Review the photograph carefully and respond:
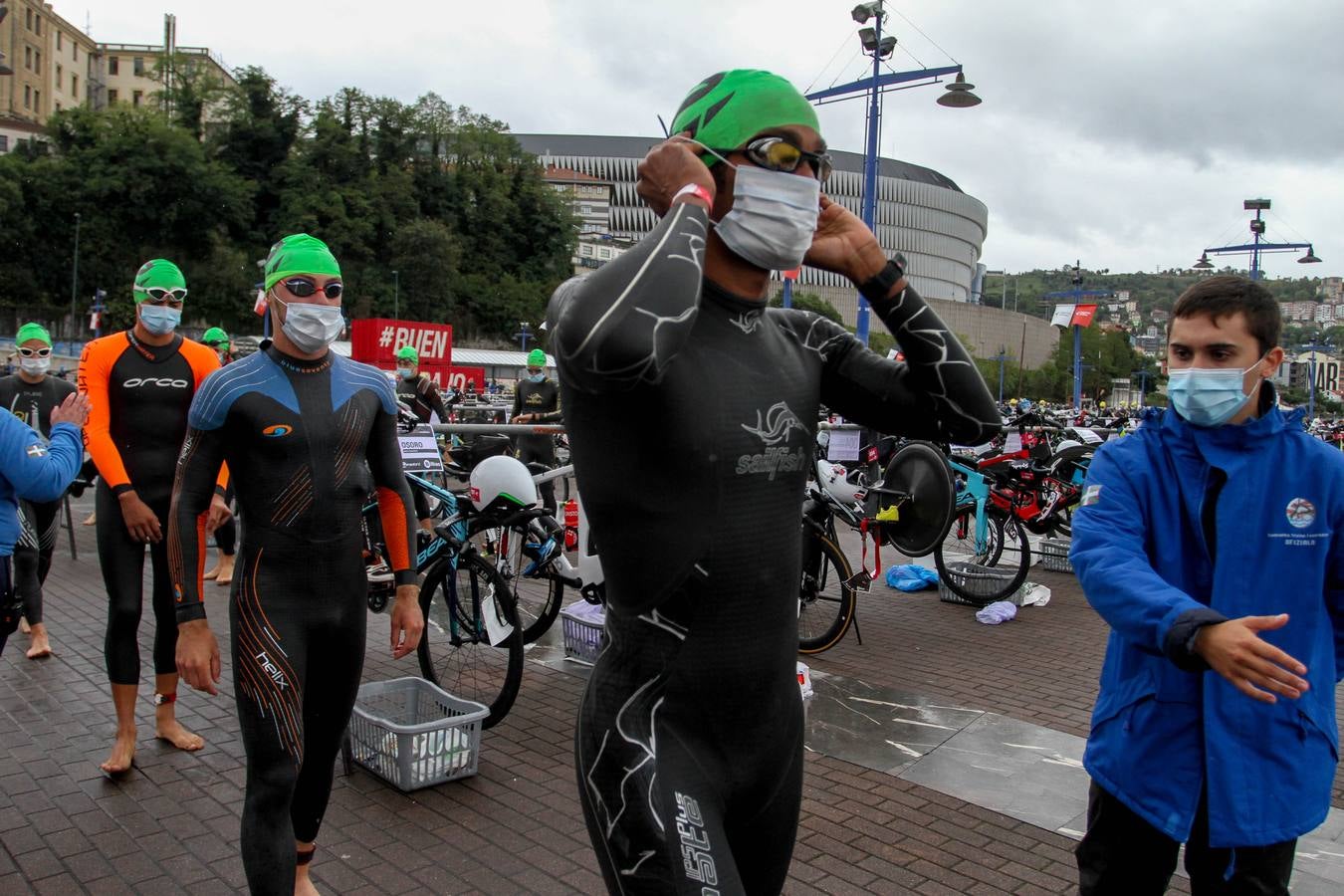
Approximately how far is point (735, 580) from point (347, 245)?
7863cm

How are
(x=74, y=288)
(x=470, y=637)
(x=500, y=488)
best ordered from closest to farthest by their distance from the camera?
(x=470, y=637) → (x=500, y=488) → (x=74, y=288)

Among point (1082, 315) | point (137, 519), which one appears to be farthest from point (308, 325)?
point (1082, 315)

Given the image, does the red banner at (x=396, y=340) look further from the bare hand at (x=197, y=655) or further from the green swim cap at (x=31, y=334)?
the bare hand at (x=197, y=655)

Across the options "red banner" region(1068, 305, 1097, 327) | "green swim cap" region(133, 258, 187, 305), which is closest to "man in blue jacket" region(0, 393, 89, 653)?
"green swim cap" region(133, 258, 187, 305)

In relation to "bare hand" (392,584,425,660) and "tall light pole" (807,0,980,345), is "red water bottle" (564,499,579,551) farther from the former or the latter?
"tall light pole" (807,0,980,345)

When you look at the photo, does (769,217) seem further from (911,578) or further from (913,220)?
(913,220)

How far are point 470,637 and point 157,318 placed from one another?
7.51 ft

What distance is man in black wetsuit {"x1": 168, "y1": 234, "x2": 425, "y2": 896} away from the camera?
9.92 feet

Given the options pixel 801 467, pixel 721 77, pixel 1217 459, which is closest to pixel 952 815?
pixel 1217 459

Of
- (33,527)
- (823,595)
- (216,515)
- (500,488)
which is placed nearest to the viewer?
(216,515)

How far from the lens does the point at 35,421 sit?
8.46 metres

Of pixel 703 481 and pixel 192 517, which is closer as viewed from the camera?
pixel 703 481

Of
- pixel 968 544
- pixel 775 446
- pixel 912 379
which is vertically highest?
pixel 912 379

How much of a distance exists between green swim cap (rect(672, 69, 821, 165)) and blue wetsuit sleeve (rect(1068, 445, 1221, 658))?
1.26 meters
